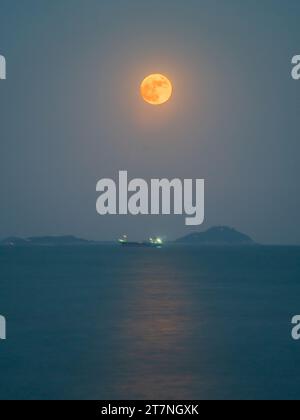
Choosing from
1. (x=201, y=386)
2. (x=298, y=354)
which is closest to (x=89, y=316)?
(x=298, y=354)

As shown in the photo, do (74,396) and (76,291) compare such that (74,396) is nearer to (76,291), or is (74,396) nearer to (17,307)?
(17,307)

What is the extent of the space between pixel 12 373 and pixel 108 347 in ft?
27.9

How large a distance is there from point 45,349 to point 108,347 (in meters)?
3.79

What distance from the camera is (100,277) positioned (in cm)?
10944

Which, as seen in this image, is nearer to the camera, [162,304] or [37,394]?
[37,394]

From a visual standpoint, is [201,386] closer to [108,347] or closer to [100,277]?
[108,347]

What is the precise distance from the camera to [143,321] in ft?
177
